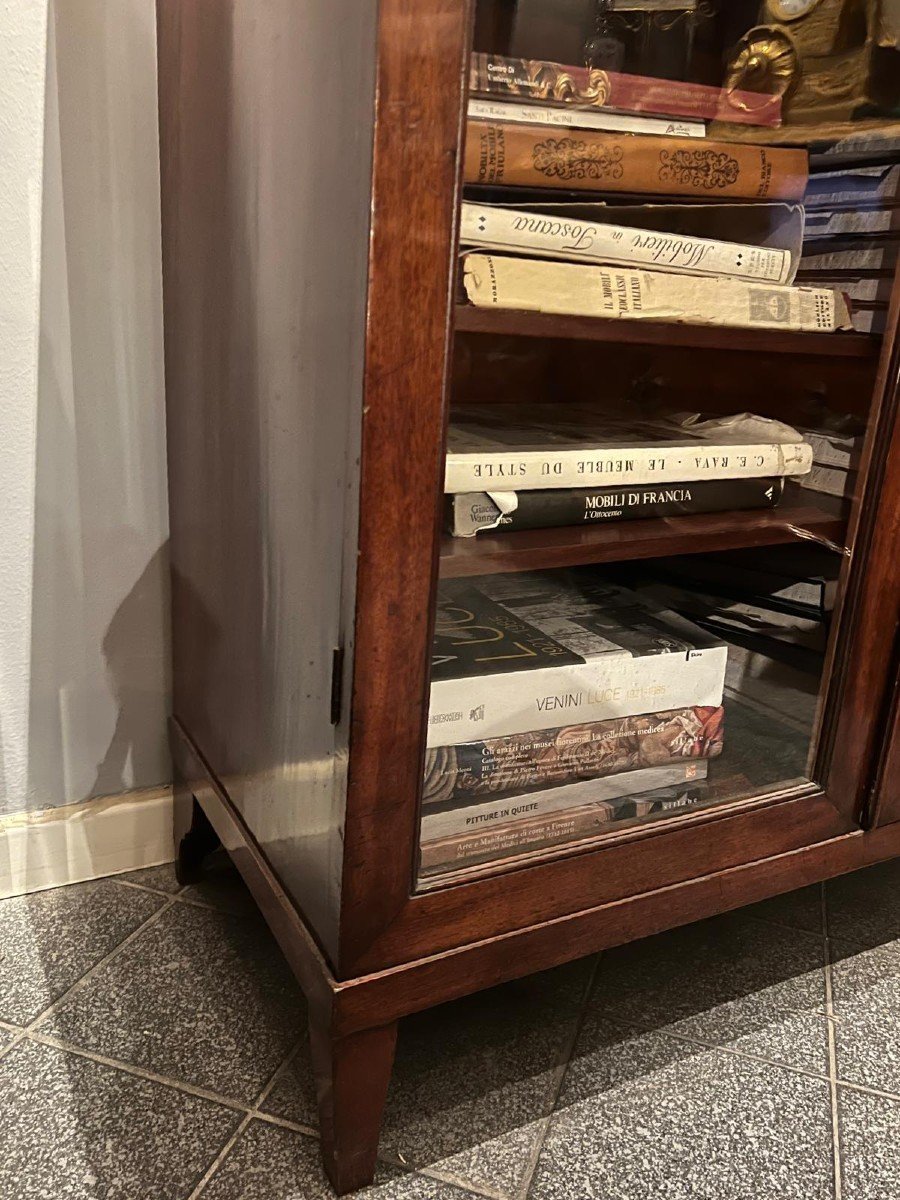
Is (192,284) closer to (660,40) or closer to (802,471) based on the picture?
(660,40)

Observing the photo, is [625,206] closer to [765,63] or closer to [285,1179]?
[765,63]

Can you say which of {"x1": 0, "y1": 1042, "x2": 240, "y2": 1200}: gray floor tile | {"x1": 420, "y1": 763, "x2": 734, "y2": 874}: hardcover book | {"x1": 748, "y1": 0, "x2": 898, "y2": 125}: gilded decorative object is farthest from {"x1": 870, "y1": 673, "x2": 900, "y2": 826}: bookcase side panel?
{"x1": 0, "y1": 1042, "x2": 240, "y2": 1200}: gray floor tile

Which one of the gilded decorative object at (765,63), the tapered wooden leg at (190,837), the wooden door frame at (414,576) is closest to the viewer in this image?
the wooden door frame at (414,576)

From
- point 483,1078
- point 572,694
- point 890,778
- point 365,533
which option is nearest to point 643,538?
point 572,694

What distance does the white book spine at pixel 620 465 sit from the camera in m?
0.64

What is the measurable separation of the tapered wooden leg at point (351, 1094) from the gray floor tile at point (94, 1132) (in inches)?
3.9

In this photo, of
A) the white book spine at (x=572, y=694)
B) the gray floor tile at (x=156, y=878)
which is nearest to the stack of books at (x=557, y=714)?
the white book spine at (x=572, y=694)

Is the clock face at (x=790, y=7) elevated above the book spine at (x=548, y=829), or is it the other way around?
the clock face at (x=790, y=7)

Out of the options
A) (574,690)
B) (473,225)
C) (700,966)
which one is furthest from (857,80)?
(700,966)

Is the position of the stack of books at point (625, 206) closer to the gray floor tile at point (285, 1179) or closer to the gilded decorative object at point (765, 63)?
the gilded decorative object at point (765, 63)

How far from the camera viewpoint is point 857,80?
2.45ft

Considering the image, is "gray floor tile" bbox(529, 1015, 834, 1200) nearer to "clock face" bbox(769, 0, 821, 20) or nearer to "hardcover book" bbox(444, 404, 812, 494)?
"hardcover book" bbox(444, 404, 812, 494)

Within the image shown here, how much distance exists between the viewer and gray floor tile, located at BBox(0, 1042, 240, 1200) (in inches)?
26.1

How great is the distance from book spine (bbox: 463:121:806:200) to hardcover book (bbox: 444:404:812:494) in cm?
15
